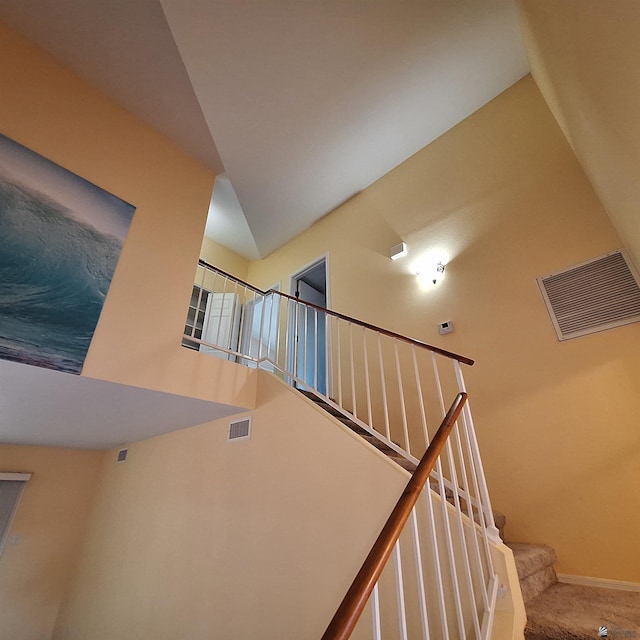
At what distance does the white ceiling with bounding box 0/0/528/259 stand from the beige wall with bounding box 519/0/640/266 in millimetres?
1069

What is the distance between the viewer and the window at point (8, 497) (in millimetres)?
3596

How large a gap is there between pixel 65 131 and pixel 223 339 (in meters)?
2.85

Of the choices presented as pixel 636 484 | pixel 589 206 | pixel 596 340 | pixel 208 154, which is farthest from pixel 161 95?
pixel 636 484

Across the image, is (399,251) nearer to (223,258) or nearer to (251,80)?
(251,80)

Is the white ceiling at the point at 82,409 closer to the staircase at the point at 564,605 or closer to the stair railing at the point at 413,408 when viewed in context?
the stair railing at the point at 413,408

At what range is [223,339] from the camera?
4.64 m

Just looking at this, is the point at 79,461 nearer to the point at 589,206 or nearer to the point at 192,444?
the point at 192,444

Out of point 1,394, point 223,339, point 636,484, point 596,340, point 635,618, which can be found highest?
point 223,339

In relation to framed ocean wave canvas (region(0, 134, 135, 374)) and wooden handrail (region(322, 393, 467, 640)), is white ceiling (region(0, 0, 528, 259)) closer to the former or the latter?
framed ocean wave canvas (region(0, 134, 135, 374))

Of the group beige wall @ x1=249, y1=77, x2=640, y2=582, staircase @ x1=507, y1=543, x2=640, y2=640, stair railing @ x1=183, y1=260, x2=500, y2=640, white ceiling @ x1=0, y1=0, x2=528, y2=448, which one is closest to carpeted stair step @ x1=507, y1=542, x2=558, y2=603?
staircase @ x1=507, y1=543, x2=640, y2=640

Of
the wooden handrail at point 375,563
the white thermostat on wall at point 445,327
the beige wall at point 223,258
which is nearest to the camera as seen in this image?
the wooden handrail at point 375,563

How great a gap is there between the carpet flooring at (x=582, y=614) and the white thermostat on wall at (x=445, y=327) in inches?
76.4

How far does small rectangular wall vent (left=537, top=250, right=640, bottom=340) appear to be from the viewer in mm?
2289

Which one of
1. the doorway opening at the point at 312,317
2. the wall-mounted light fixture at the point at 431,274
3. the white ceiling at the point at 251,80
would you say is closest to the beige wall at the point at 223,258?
the doorway opening at the point at 312,317
